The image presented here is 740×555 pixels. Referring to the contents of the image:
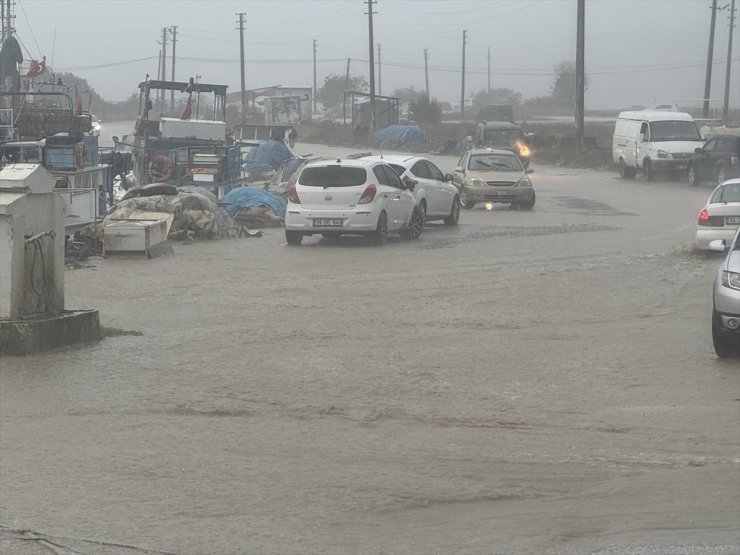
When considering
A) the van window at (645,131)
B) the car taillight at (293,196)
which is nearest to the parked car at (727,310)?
the car taillight at (293,196)

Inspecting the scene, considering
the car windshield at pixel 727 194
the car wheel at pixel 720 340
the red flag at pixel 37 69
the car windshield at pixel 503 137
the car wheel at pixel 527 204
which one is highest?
the red flag at pixel 37 69

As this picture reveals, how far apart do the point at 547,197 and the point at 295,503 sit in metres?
29.6

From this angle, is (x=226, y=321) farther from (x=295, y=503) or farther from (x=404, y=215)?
(x=404, y=215)

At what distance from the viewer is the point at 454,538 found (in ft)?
20.7

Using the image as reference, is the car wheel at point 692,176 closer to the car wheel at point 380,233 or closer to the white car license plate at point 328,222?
the car wheel at point 380,233

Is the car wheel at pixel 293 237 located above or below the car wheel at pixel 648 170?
below

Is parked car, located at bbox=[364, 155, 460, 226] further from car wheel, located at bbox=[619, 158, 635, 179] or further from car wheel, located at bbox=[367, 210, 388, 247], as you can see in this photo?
car wheel, located at bbox=[619, 158, 635, 179]

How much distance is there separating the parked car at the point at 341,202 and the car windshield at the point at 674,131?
2137cm

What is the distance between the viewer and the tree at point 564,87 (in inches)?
6585

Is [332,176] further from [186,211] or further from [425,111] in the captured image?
[425,111]

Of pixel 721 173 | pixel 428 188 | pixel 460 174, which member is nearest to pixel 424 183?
pixel 428 188

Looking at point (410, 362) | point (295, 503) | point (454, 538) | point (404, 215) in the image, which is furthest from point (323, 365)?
point (404, 215)

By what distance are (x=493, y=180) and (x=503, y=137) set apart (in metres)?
17.3

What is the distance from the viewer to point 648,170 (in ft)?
136
